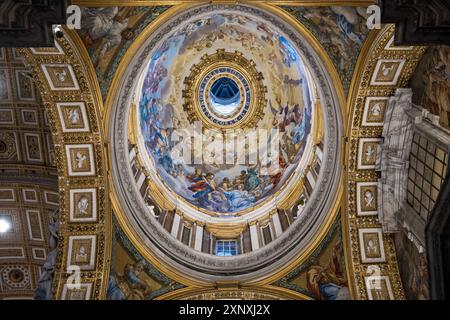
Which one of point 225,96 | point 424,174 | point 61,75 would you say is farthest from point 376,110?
point 225,96

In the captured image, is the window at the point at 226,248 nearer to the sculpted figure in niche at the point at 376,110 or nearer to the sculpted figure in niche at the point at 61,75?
the sculpted figure in niche at the point at 376,110

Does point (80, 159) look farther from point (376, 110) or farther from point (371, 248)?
point (371, 248)

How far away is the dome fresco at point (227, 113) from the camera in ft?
66.0

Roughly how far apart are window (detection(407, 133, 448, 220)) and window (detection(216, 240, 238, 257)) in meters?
6.56

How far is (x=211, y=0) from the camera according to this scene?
13.3m

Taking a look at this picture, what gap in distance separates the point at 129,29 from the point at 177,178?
7.95 metres

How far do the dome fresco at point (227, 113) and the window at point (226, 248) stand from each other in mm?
1550

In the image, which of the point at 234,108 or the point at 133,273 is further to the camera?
the point at 234,108

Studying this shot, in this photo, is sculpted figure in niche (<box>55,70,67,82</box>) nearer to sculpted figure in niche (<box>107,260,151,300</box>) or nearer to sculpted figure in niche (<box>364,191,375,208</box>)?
sculpted figure in niche (<box>107,260,151,300</box>)

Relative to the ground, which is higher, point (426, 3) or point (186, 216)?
point (426, 3)

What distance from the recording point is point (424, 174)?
14.2 metres

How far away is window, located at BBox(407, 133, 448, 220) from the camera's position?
13.4 meters

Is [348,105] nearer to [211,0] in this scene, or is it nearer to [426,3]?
[211,0]

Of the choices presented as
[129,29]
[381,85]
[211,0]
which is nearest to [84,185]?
[129,29]
